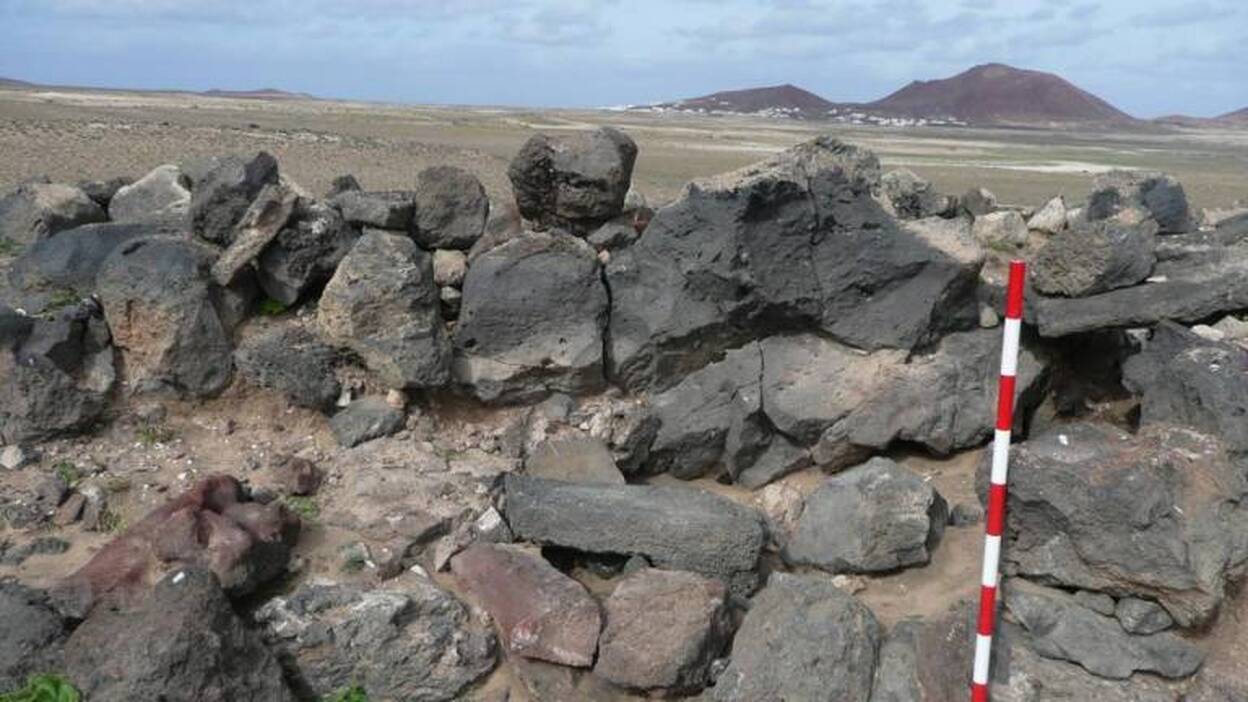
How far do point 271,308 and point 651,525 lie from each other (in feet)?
11.7

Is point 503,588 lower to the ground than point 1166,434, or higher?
lower

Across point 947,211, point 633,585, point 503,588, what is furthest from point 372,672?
point 947,211

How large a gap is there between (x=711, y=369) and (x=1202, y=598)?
372cm

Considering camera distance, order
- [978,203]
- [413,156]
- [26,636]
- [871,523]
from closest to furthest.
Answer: [26,636]
[871,523]
[978,203]
[413,156]

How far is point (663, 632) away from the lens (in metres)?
6.29

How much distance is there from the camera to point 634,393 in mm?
8742

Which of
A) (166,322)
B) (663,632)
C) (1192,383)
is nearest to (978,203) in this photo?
(1192,383)

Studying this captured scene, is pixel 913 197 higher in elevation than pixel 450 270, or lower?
higher

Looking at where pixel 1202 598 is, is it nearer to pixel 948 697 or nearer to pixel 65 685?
pixel 948 697

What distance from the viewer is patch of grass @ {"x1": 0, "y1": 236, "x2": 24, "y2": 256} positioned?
31.7 ft

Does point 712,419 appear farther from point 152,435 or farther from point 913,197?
point 152,435

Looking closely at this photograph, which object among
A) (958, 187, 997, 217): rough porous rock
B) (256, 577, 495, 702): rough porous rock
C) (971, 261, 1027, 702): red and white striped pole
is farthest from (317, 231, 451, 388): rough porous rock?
(958, 187, 997, 217): rough porous rock

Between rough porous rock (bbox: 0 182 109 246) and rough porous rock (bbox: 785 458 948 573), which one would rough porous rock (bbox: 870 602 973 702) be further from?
rough porous rock (bbox: 0 182 109 246)

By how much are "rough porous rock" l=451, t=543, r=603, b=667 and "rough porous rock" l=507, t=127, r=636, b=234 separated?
10.5 ft
